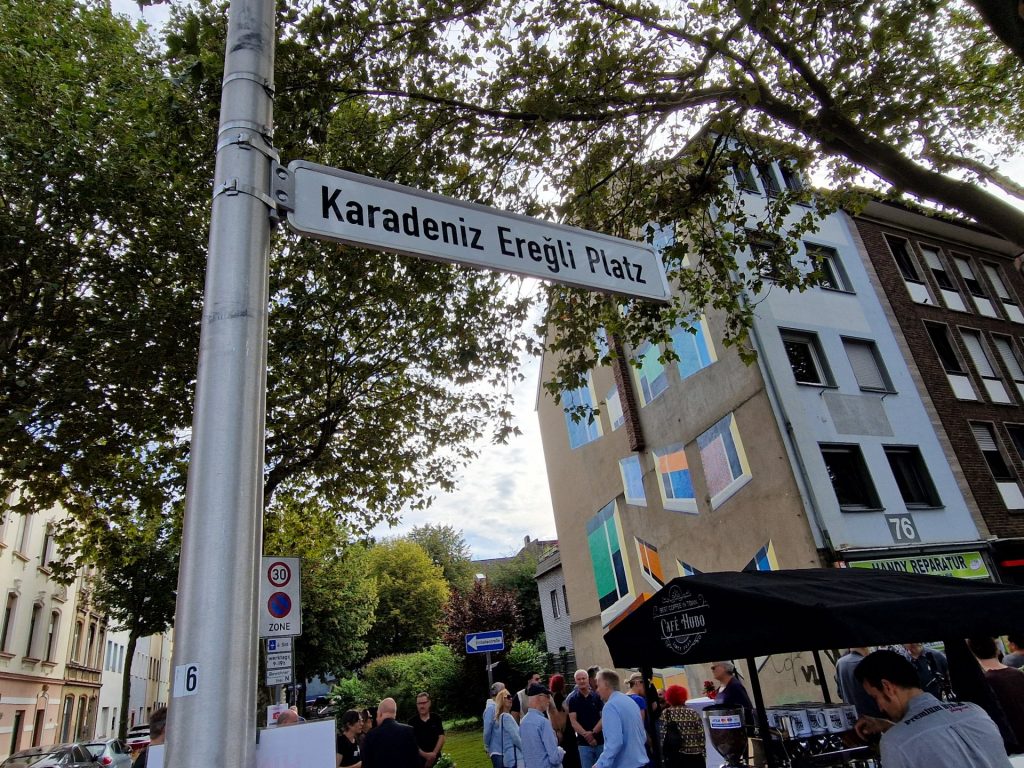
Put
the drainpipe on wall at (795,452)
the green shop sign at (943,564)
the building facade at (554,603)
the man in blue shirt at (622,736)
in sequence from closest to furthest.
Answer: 1. the man in blue shirt at (622,736)
2. the drainpipe on wall at (795,452)
3. the green shop sign at (943,564)
4. the building facade at (554,603)

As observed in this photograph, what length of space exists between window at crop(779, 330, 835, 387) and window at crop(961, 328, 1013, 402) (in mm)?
6248

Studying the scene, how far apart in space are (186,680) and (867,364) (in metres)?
19.7

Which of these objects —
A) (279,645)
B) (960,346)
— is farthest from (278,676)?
(960,346)

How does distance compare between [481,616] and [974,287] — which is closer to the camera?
[974,287]

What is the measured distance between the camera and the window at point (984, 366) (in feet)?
64.3

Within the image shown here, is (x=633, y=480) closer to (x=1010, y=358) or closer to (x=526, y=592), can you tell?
(x=1010, y=358)

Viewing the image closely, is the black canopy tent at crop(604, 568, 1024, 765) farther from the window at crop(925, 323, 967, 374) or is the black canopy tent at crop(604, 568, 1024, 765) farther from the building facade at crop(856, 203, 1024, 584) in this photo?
the window at crop(925, 323, 967, 374)

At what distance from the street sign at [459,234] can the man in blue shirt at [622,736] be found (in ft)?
18.5

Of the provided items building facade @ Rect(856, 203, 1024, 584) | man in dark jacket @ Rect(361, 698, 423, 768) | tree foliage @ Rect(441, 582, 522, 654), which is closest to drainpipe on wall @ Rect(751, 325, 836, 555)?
building facade @ Rect(856, 203, 1024, 584)

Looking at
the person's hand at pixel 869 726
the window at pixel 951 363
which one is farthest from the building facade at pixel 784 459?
the person's hand at pixel 869 726

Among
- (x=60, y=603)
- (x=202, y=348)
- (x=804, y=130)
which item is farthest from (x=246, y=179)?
(x=60, y=603)

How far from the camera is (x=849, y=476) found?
15883mm

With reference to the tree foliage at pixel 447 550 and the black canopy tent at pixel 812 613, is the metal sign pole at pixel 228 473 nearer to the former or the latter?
the black canopy tent at pixel 812 613

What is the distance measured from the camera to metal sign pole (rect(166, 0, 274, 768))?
1.52 meters
